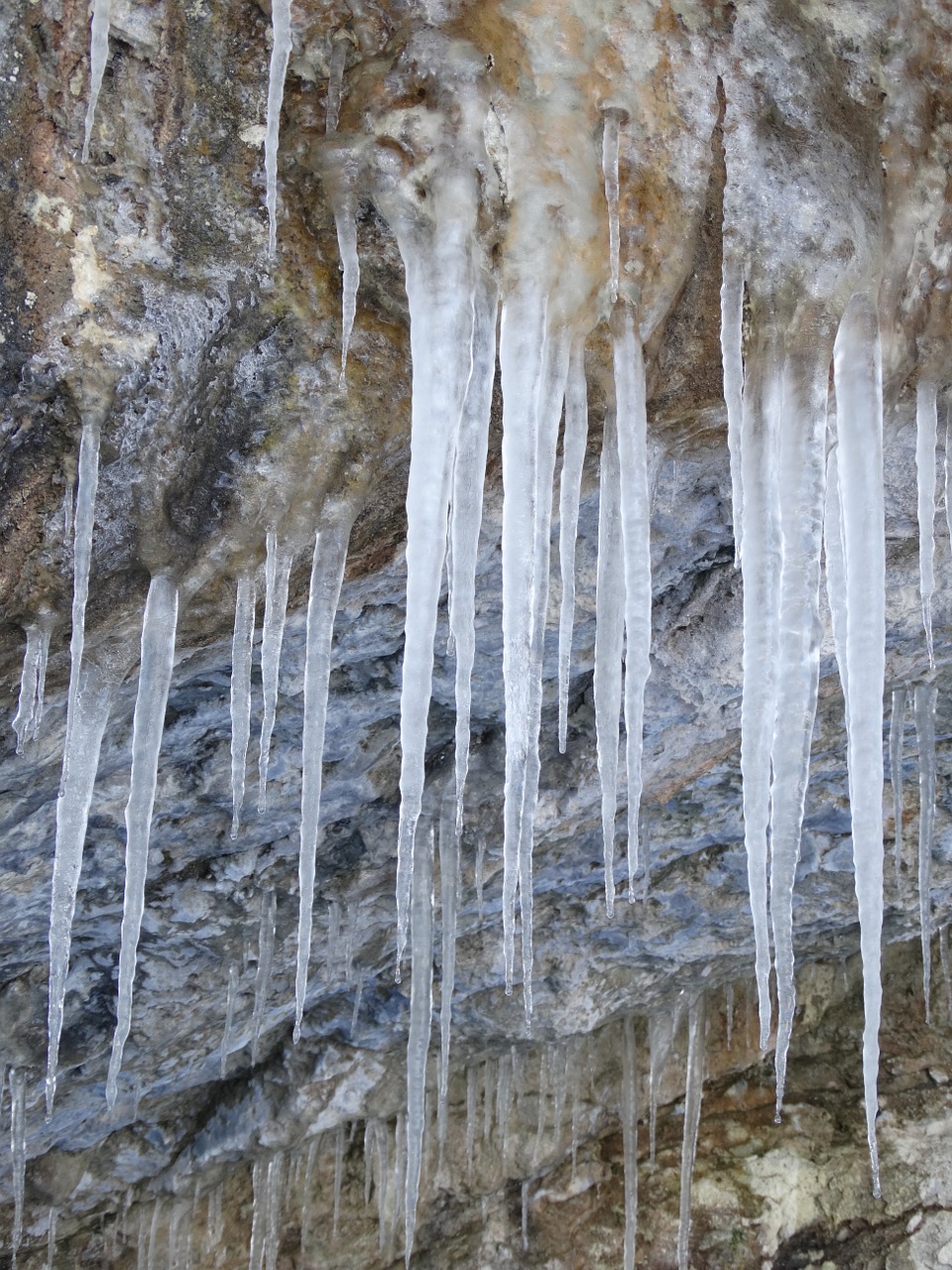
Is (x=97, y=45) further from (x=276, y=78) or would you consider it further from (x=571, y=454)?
(x=571, y=454)

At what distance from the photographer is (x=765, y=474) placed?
182cm

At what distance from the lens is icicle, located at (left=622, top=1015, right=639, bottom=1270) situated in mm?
5035

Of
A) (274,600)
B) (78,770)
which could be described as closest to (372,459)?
(274,600)

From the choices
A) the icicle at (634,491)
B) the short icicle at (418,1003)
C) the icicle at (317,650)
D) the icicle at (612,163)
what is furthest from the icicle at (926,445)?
the short icicle at (418,1003)

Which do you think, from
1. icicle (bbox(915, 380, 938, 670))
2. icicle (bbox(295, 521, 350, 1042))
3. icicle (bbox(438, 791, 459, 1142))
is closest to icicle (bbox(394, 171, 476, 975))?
icicle (bbox(295, 521, 350, 1042))

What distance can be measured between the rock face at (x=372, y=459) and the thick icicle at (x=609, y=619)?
0.39 ft

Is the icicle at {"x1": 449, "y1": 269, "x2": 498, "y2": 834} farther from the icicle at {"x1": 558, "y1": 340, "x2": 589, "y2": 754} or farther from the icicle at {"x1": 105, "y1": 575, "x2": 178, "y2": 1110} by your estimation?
the icicle at {"x1": 105, "y1": 575, "x2": 178, "y2": 1110}

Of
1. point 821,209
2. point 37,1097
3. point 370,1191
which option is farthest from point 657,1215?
point 821,209

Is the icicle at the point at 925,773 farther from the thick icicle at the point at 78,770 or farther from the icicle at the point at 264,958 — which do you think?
the thick icicle at the point at 78,770

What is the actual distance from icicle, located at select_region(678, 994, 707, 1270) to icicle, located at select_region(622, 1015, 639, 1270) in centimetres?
23

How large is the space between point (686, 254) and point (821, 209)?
23cm

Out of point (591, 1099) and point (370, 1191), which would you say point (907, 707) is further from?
point (370, 1191)

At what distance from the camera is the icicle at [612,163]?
1624 millimetres

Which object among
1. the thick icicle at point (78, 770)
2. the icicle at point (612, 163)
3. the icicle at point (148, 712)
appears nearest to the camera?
the icicle at point (612, 163)
